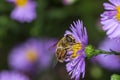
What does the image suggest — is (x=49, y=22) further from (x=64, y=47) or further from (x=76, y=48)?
(x=76, y=48)

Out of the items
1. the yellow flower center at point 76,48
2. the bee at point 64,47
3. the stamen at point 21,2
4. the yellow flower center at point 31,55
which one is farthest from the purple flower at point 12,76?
the yellow flower center at point 76,48

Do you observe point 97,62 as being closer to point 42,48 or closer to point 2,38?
point 42,48

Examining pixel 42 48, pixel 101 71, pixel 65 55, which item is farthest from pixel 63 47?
pixel 42 48

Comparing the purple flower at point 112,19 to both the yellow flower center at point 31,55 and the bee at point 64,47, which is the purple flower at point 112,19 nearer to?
the bee at point 64,47

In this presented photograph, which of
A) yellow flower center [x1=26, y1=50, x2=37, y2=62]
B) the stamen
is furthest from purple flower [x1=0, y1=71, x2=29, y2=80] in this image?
the stamen

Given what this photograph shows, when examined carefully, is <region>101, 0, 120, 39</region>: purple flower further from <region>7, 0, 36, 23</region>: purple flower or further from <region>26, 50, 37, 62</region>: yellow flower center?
<region>26, 50, 37, 62</region>: yellow flower center

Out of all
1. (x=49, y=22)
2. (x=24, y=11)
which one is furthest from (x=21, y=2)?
(x=49, y=22)
